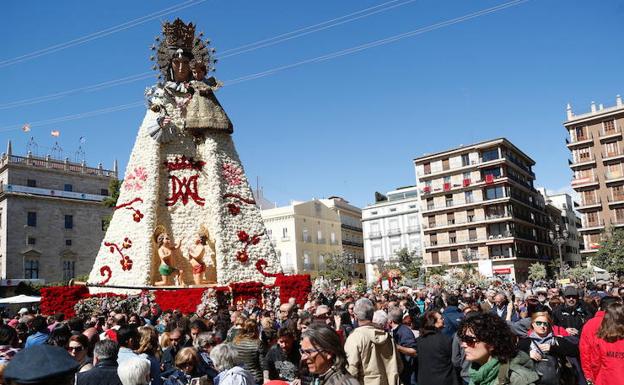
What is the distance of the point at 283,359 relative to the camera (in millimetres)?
6504

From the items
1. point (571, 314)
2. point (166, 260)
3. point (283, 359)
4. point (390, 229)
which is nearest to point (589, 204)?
point (390, 229)

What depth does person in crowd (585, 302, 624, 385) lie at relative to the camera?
17.2 feet

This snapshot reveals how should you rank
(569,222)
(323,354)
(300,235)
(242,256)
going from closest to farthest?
(323,354)
(242,256)
(300,235)
(569,222)

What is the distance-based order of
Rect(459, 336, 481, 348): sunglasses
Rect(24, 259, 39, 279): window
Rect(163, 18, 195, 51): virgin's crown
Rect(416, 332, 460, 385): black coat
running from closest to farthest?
Rect(459, 336, 481, 348): sunglasses → Rect(416, 332, 460, 385): black coat → Rect(163, 18, 195, 51): virgin's crown → Rect(24, 259, 39, 279): window

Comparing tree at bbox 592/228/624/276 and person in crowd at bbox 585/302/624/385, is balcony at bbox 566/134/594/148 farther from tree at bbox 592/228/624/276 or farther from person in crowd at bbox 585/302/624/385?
person in crowd at bbox 585/302/624/385

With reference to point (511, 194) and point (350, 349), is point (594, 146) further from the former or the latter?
point (350, 349)

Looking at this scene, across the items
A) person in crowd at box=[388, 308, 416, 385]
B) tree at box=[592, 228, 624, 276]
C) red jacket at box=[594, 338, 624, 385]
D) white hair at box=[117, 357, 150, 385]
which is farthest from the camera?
tree at box=[592, 228, 624, 276]

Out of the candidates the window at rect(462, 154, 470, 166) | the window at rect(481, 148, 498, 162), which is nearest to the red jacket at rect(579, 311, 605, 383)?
the window at rect(481, 148, 498, 162)

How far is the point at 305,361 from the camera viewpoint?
156 inches

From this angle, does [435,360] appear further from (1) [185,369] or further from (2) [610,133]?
(2) [610,133]

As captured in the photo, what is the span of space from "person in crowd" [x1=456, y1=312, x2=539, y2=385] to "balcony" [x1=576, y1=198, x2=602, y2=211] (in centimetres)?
6481

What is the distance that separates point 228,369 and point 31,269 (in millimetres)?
52093

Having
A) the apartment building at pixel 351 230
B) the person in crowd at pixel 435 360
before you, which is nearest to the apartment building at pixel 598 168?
the apartment building at pixel 351 230

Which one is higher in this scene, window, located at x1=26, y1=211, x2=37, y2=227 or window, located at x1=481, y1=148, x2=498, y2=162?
window, located at x1=481, y1=148, x2=498, y2=162
